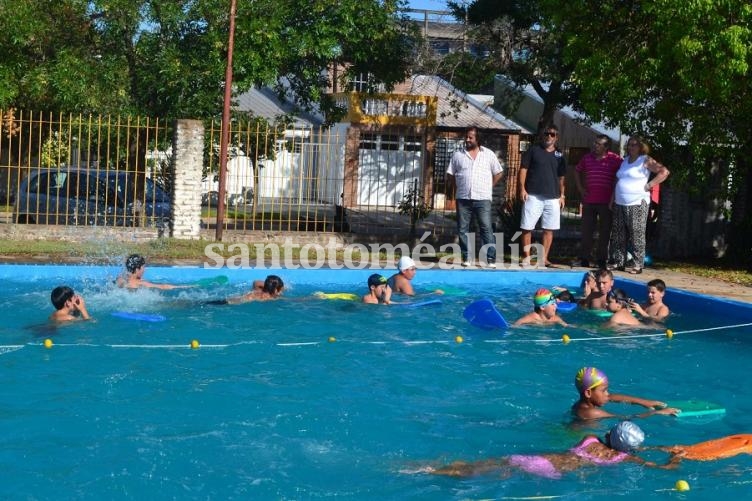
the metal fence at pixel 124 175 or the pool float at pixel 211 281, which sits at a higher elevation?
the metal fence at pixel 124 175

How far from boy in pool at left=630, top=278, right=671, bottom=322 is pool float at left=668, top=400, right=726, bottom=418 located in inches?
145

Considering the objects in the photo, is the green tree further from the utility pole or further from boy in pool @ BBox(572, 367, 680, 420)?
boy in pool @ BBox(572, 367, 680, 420)

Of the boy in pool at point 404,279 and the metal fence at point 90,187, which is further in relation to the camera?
the metal fence at point 90,187

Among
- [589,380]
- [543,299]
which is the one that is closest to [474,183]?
[543,299]

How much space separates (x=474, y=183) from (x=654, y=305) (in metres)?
3.83

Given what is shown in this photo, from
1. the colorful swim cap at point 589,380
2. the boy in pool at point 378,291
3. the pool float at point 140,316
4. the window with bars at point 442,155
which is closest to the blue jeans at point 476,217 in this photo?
the boy in pool at point 378,291

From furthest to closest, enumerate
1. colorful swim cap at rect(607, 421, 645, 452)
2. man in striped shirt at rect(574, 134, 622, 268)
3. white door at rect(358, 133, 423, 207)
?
white door at rect(358, 133, 423, 207)
man in striped shirt at rect(574, 134, 622, 268)
colorful swim cap at rect(607, 421, 645, 452)

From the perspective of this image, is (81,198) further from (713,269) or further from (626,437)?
(626,437)

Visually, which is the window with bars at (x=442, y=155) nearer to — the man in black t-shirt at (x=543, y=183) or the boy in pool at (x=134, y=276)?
the man in black t-shirt at (x=543, y=183)

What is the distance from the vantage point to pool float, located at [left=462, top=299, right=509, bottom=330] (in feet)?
35.9

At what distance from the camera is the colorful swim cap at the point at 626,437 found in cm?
647

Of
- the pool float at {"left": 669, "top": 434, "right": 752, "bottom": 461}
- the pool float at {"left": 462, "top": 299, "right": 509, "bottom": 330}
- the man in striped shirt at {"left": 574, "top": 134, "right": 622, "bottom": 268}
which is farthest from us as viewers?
the man in striped shirt at {"left": 574, "top": 134, "right": 622, "bottom": 268}

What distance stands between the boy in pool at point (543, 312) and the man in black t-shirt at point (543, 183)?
11.4 ft

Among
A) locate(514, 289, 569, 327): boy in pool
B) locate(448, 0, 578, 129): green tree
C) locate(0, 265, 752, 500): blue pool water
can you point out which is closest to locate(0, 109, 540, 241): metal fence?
locate(448, 0, 578, 129): green tree
